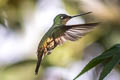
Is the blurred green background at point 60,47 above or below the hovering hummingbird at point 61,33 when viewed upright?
below

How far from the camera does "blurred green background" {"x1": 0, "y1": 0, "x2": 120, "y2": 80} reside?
0.98 meters

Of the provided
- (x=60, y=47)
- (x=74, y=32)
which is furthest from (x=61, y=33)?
(x=60, y=47)

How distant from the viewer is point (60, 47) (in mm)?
960

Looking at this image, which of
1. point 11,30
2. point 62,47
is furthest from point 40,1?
point 62,47

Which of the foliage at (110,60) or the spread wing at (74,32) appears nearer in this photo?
the foliage at (110,60)

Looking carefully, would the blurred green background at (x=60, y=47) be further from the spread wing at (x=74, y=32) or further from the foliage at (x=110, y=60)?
the foliage at (x=110, y=60)

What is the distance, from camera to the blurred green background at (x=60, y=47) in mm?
983

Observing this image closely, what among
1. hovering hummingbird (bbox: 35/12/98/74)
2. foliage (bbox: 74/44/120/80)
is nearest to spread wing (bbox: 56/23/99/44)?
Result: hovering hummingbird (bbox: 35/12/98/74)

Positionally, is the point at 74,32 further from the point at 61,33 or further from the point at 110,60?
the point at 110,60

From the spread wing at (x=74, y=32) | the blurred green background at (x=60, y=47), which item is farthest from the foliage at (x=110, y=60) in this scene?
the blurred green background at (x=60, y=47)

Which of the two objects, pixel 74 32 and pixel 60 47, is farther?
pixel 60 47

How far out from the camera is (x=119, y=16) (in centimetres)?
107

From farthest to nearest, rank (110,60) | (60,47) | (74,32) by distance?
(60,47) → (74,32) → (110,60)

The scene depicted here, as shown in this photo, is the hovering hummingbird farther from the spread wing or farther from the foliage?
the foliage
